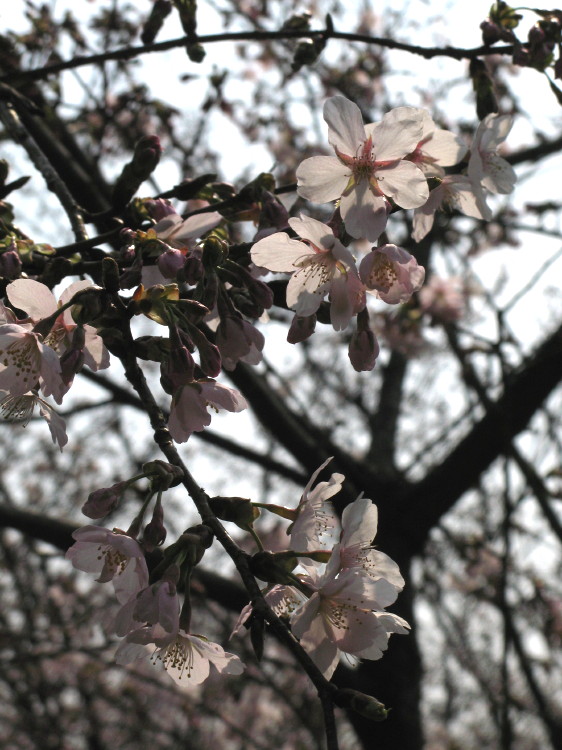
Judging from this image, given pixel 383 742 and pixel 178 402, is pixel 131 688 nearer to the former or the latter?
pixel 383 742

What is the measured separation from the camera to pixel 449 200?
1264 millimetres

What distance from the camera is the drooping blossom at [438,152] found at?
124cm

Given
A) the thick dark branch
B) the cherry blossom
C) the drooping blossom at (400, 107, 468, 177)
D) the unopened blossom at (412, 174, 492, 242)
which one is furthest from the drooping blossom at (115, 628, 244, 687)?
the cherry blossom

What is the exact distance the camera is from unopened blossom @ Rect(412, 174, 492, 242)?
123 centimetres

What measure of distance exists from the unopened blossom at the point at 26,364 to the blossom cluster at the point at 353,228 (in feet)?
1.07

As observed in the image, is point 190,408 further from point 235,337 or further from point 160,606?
point 160,606

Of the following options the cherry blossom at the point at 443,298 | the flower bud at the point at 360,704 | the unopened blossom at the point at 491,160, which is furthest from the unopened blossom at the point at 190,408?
the cherry blossom at the point at 443,298

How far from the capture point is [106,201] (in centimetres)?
284

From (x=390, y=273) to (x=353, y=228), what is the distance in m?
0.09

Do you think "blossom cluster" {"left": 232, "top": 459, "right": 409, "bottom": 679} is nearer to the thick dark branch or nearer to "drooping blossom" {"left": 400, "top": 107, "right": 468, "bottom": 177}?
"drooping blossom" {"left": 400, "top": 107, "right": 468, "bottom": 177}

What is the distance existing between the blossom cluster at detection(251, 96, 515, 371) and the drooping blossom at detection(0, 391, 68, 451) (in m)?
0.36

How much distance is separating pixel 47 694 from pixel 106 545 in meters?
5.55

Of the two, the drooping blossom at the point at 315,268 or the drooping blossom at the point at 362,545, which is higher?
the drooping blossom at the point at 315,268

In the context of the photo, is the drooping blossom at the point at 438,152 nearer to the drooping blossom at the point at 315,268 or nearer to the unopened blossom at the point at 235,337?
the drooping blossom at the point at 315,268
